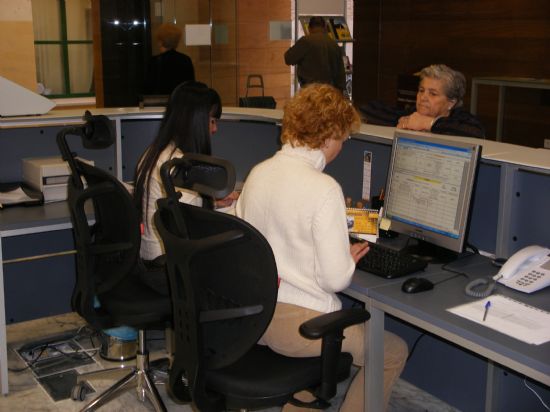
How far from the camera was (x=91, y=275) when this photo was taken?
2.65m

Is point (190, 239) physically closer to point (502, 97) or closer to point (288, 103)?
point (288, 103)

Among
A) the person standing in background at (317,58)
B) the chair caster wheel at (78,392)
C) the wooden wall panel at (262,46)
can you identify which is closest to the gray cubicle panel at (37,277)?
the chair caster wheel at (78,392)

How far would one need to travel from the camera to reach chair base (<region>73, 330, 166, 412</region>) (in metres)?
2.91

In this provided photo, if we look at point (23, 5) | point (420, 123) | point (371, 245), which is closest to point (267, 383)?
→ point (371, 245)

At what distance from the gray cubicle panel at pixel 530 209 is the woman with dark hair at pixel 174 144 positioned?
3.64 ft

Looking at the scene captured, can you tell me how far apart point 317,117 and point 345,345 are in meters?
0.70

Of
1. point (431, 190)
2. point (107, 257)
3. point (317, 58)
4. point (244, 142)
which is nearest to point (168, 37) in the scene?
point (317, 58)

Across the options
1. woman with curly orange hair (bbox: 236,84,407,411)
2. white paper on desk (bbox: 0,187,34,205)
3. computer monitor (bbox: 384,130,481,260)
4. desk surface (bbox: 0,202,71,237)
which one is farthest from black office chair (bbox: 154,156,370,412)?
white paper on desk (bbox: 0,187,34,205)

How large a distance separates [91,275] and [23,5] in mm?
5101

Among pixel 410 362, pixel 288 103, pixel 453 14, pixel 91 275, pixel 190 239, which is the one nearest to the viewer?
pixel 190 239

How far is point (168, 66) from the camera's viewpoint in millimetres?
6199

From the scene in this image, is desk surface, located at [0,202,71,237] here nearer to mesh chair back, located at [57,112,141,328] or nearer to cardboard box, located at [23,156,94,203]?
cardboard box, located at [23,156,94,203]

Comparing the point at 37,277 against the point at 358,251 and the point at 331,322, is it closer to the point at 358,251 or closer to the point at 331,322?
the point at 358,251

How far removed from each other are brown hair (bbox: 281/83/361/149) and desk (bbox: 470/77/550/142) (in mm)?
4951
